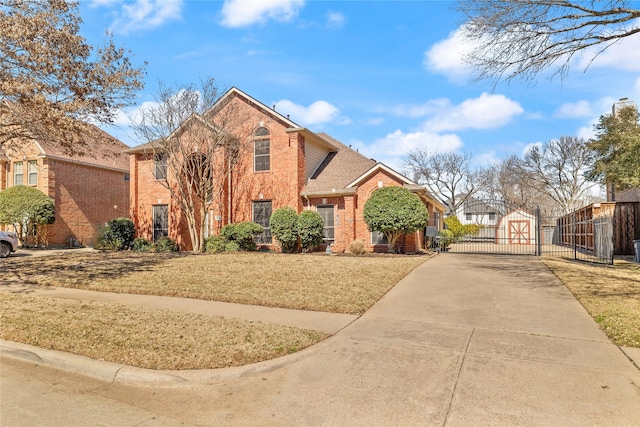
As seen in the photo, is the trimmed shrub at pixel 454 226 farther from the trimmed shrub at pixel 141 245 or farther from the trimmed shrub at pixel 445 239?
the trimmed shrub at pixel 141 245

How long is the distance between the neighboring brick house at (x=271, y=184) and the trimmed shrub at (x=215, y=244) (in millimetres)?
1723

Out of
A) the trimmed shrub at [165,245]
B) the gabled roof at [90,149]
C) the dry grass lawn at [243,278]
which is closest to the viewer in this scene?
the dry grass lawn at [243,278]

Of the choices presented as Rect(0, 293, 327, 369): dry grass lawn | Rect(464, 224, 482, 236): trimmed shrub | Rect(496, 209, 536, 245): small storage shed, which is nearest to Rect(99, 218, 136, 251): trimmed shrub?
Rect(0, 293, 327, 369): dry grass lawn

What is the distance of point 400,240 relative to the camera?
18953 mm

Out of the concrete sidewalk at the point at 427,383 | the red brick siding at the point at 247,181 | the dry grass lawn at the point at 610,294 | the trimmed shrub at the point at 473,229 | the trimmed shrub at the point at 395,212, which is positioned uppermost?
the red brick siding at the point at 247,181

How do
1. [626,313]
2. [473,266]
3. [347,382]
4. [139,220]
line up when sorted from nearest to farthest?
[347,382] → [626,313] → [473,266] → [139,220]

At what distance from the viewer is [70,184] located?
26188 mm

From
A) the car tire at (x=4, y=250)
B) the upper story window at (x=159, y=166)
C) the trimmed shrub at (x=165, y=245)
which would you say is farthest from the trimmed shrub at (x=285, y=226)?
the car tire at (x=4, y=250)

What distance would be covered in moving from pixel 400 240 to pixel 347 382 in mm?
14963

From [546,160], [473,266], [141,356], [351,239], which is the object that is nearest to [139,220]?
[351,239]

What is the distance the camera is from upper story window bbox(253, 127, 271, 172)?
2108 cm

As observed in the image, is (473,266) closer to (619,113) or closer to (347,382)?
(347,382)

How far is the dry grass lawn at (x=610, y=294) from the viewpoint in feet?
20.0

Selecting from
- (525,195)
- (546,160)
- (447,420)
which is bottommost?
(447,420)
